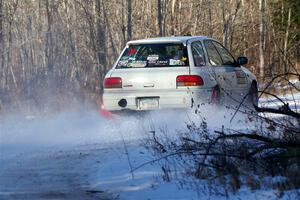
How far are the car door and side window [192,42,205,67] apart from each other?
0.23 meters

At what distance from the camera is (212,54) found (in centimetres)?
1327

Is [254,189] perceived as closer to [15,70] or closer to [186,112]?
[186,112]

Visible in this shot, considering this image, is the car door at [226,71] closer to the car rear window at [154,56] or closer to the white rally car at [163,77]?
the white rally car at [163,77]

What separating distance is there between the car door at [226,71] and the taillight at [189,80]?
23.9 inches

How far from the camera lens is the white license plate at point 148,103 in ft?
40.2

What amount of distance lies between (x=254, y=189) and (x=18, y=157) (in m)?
4.46

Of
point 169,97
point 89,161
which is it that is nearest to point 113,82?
point 169,97

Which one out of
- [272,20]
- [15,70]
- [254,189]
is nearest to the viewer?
[254,189]

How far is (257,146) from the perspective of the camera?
8.27m

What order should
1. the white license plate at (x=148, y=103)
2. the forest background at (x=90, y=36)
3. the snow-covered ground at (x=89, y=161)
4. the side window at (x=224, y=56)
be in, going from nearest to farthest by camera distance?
the snow-covered ground at (x=89, y=161)
the white license plate at (x=148, y=103)
the side window at (x=224, y=56)
the forest background at (x=90, y=36)

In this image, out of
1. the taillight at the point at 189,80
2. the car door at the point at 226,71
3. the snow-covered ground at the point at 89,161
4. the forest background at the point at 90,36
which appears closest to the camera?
the snow-covered ground at the point at 89,161

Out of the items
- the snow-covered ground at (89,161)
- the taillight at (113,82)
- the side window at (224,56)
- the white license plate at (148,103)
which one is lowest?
the snow-covered ground at (89,161)

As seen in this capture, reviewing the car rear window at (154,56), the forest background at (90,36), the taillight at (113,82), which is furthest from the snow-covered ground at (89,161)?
the forest background at (90,36)

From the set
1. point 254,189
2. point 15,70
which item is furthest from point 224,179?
point 15,70
